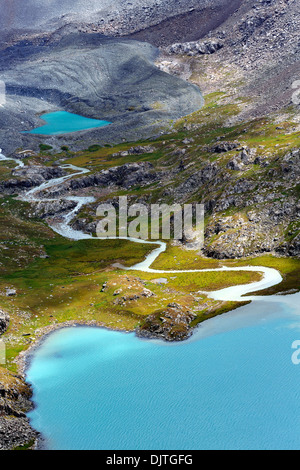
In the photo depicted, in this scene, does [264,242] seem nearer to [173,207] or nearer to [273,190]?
[273,190]

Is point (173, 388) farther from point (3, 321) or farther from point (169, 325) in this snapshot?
point (3, 321)

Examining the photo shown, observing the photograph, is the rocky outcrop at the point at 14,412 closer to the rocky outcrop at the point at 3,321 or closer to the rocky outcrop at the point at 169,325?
the rocky outcrop at the point at 3,321

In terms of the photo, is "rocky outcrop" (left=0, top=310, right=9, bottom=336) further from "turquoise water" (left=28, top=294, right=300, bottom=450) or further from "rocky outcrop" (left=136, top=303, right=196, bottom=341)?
"rocky outcrop" (left=136, top=303, right=196, bottom=341)

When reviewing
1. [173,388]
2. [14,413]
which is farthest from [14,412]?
[173,388]

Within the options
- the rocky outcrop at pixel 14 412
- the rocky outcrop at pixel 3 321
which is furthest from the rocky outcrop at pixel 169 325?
the rocky outcrop at pixel 3 321

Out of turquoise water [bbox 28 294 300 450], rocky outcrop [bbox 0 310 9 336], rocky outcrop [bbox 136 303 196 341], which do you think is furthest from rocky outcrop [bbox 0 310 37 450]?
rocky outcrop [bbox 136 303 196 341]

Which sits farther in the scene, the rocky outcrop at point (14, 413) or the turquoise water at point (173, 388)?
the turquoise water at point (173, 388)

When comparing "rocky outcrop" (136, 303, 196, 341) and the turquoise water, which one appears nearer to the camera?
the turquoise water
